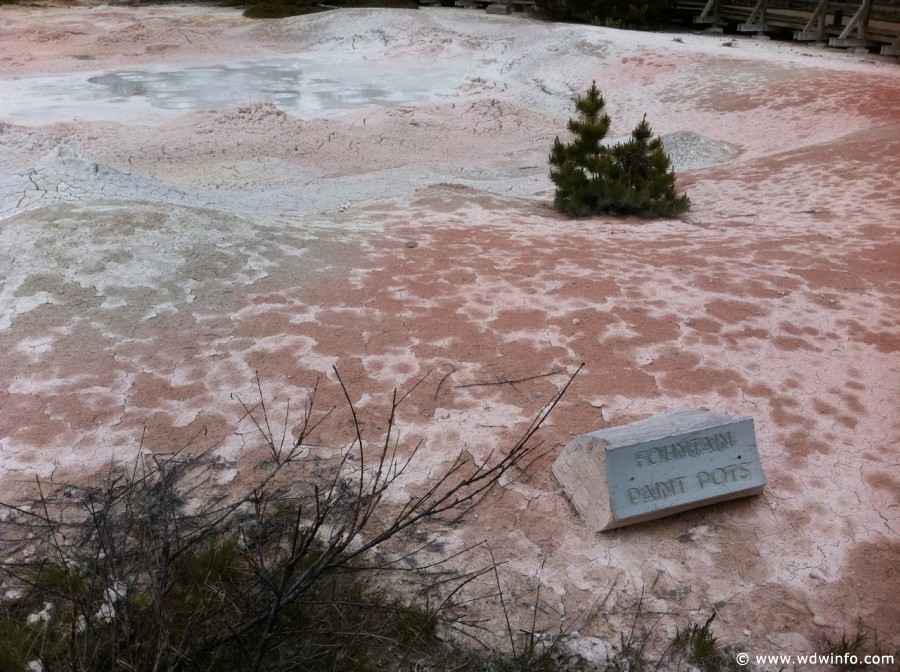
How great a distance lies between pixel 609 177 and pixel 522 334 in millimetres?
4010

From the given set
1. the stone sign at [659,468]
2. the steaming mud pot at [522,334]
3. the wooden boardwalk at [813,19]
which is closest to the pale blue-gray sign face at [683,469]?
the stone sign at [659,468]

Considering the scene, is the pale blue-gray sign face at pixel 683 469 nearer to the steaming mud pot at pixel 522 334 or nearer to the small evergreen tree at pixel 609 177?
the steaming mud pot at pixel 522 334

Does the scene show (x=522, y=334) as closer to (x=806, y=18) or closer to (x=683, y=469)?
(x=683, y=469)

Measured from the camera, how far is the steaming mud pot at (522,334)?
275 cm

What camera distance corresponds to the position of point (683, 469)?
2.85 meters

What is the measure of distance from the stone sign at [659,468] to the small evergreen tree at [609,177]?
16.5 ft

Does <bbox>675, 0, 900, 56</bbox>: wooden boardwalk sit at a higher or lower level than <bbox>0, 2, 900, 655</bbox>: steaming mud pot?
higher

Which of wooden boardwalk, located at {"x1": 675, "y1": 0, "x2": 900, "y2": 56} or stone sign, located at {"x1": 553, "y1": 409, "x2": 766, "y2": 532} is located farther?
wooden boardwalk, located at {"x1": 675, "y1": 0, "x2": 900, "y2": 56}

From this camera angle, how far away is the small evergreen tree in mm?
7703

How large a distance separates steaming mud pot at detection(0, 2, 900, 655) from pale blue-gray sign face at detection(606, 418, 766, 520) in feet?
0.43

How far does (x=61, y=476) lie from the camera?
312 cm

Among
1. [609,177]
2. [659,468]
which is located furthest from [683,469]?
[609,177]

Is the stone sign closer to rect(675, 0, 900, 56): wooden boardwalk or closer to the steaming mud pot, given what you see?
the steaming mud pot

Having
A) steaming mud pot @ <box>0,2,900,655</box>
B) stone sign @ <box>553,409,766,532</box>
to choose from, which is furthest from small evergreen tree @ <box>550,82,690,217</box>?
stone sign @ <box>553,409,766,532</box>
